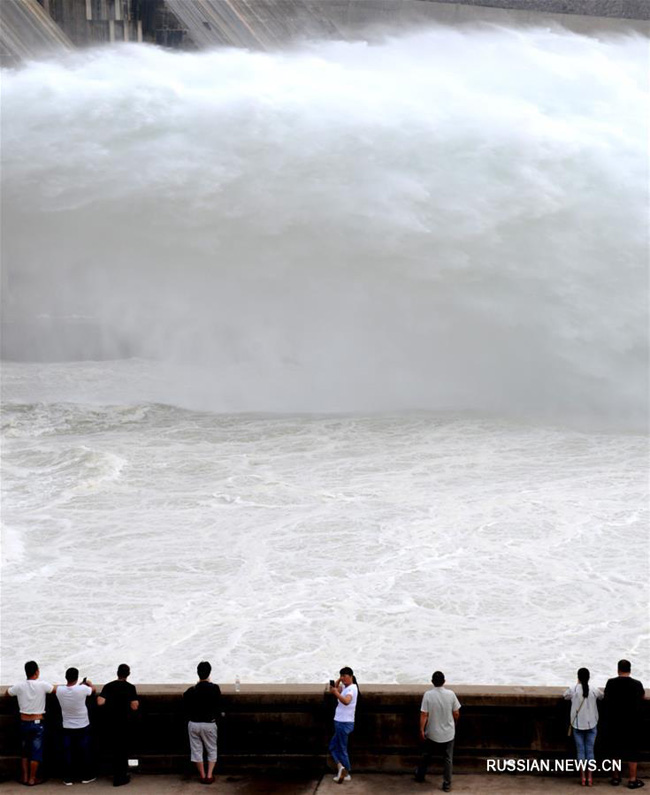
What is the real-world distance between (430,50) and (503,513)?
1985cm

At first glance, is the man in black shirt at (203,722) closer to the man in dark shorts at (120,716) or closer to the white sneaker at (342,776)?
the man in dark shorts at (120,716)

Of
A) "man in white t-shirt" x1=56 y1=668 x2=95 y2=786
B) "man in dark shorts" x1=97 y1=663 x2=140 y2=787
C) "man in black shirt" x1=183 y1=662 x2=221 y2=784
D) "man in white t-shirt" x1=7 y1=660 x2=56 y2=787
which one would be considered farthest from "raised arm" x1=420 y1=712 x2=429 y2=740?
"man in white t-shirt" x1=7 y1=660 x2=56 y2=787

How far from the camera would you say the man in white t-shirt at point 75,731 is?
256 inches

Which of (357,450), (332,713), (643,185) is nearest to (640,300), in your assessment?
(643,185)

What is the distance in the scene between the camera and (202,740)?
21.2 ft

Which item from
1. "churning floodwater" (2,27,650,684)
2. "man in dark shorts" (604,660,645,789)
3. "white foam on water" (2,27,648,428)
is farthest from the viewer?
"white foam on water" (2,27,648,428)

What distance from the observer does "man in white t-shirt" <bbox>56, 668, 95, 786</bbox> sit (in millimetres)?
6496

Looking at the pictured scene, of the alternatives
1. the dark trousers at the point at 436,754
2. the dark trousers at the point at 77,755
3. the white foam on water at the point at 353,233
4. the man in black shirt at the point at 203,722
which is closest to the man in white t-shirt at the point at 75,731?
the dark trousers at the point at 77,755

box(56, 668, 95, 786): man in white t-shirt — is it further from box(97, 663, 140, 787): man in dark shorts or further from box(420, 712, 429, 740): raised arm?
box(420, 712, 429, 740): raised arm

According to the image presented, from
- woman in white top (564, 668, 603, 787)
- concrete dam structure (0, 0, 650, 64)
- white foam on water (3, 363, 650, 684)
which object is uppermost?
concrete dam structure (0, 0, 650, 64)

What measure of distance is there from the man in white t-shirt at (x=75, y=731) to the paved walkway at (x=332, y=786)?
8 centimetres

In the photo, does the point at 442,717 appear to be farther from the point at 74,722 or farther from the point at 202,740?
the point at 74,722

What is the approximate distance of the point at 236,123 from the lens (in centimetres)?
1991

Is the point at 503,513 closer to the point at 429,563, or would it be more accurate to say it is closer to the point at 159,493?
the point at 429,563
